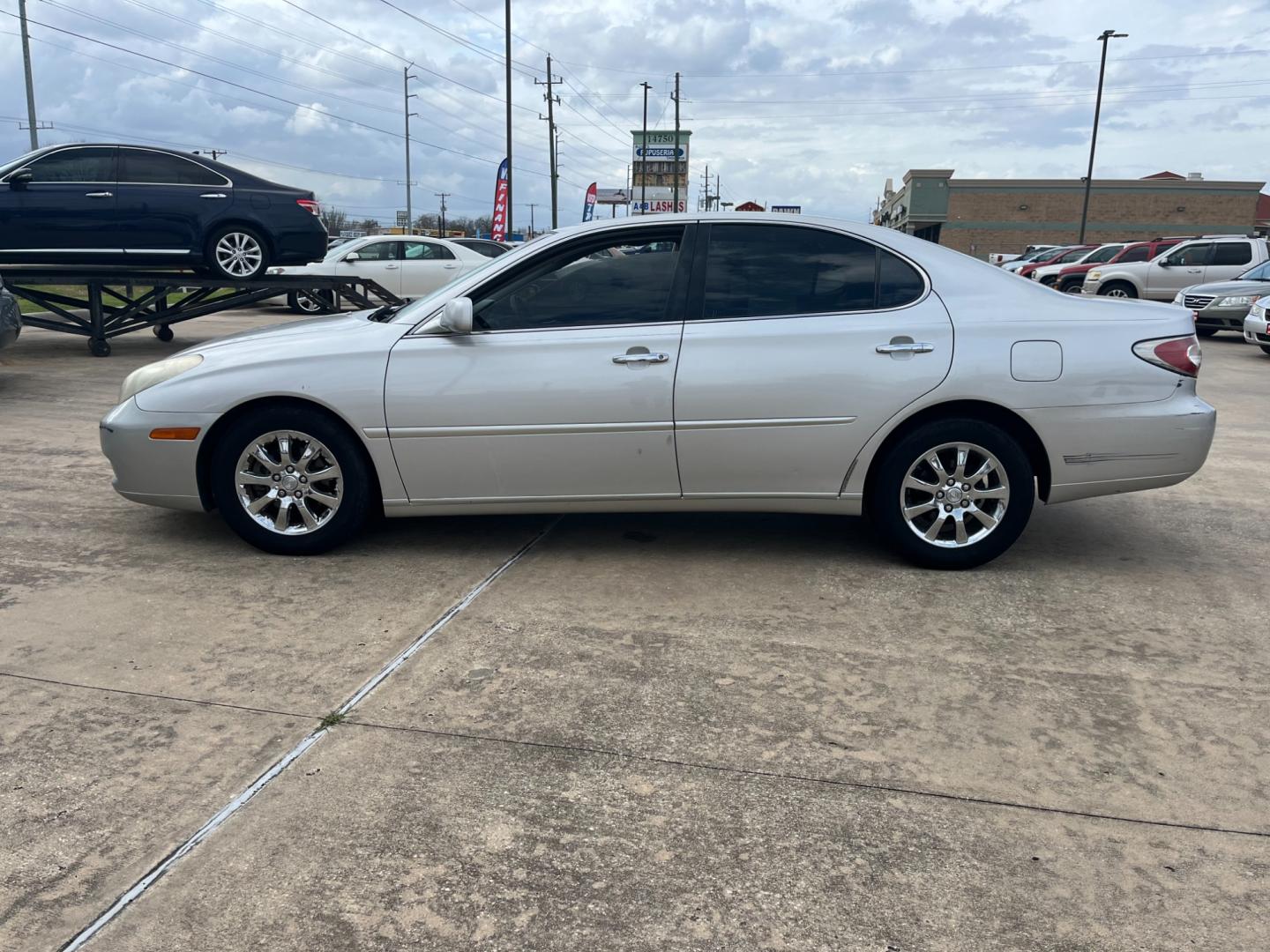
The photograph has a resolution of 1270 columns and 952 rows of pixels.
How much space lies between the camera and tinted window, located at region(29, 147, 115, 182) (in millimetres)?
11195

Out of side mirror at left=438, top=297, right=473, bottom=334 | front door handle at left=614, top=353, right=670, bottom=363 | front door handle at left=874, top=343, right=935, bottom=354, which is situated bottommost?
front door handle at left=614, top=353, right=670, bottom=363

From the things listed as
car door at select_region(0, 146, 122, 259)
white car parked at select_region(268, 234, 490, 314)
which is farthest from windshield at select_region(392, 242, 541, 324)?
white car parked at select_region(268, 234, 490, 314)

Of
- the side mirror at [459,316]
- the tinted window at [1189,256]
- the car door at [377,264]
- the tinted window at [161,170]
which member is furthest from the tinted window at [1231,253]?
the side mirror at [459,316]

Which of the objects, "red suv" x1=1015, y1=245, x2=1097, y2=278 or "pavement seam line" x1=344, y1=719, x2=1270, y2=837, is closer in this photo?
"pavement seam line" x1=344, y1=719, x2=1270, y2=837

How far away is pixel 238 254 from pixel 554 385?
9.07 metres

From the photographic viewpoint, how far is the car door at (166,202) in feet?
37.4

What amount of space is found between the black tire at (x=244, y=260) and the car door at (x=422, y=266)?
5647mm

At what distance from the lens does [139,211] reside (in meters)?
11.5

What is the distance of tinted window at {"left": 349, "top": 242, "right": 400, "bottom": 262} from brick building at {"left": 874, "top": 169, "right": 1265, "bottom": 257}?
55665 millimetres

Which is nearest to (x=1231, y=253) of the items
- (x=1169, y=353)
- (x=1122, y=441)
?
(x=1169, y=353)

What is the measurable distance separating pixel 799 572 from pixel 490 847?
2.38m

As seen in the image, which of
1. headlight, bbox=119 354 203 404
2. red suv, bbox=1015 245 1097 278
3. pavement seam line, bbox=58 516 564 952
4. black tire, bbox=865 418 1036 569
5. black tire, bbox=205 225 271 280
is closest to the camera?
pavement seam line, bbox=58 516 564 952

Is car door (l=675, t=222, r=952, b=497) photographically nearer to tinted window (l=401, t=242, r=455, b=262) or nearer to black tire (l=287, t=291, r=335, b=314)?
black tire (l=287, t=291, r=335, b=314)

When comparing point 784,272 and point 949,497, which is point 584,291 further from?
point 949,497
